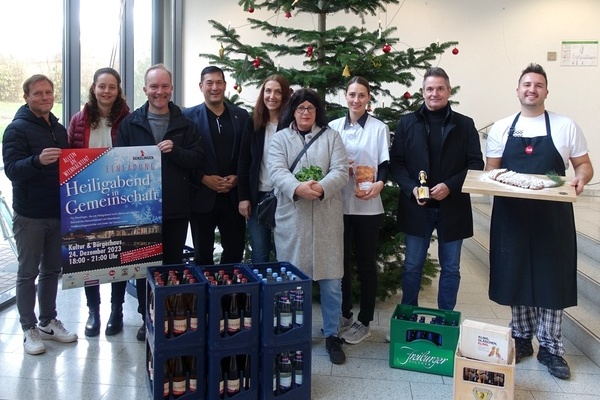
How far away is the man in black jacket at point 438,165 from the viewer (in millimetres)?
2820

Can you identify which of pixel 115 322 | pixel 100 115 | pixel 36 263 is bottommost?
pixel 115 322

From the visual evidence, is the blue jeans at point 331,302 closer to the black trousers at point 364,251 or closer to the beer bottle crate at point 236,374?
the black trousers at point 364,251

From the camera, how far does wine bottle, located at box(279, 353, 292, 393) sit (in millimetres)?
2420

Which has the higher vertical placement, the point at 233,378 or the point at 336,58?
the point at 336,58

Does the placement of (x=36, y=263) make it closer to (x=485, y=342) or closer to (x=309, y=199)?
(x=309, y=199)

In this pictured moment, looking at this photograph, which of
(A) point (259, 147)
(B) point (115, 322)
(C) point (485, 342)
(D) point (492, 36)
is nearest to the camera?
(C) point (485, 342)

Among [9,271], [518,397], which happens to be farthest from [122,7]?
[518,397]

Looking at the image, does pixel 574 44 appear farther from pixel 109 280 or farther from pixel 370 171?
pixel 109 280

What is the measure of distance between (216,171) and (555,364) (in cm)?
215

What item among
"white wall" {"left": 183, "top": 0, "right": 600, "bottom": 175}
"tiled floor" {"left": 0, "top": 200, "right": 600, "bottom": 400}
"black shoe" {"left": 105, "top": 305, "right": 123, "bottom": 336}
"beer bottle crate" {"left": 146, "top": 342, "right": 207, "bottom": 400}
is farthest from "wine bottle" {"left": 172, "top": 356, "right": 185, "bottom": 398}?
"white wall" {"left": 183, "top": 0, "right": 600, "bottom": 175}

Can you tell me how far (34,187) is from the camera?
279cm

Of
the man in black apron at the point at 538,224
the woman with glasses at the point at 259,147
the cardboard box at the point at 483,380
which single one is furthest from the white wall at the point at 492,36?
the cardboard box at the point at 483,380

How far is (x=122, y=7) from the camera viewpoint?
5285mm

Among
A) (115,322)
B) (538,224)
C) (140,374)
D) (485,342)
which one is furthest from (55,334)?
(538,224)
